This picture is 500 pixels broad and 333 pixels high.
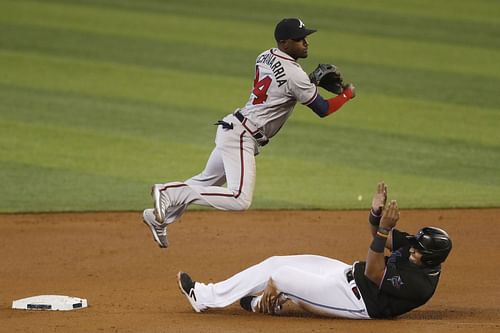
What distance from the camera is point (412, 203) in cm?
1162

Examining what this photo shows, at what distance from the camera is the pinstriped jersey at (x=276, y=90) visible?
8.44 meters

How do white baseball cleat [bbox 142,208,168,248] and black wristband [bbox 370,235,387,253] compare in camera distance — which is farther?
white baseball cleat [bbox 142,208,168,248]

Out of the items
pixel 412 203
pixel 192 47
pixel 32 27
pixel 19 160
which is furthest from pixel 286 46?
pixel 32 27

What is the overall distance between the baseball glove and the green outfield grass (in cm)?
315

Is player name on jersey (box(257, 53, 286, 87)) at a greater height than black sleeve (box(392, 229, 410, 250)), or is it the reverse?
player name on jersey (box(257, 53, 286, 87))

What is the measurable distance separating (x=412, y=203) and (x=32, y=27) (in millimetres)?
9577

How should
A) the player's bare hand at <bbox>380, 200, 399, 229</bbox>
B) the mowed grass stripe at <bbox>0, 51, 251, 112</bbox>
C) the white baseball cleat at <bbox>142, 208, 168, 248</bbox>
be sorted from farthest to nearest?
the mowed grass stripe at <bbox>0, 51, 251, 112</bbox> < the white baseball cleat at <bbox>142, 208, 168, 248</bbox> < the player's bare hand at <bbox>380, 200, 399, 229</bbox>

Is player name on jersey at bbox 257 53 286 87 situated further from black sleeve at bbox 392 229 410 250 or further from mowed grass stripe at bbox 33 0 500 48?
mowed grass stripe at bbox 33 0 500 48

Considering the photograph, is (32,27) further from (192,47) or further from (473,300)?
(473,300)

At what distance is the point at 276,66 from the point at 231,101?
6940 millimetres

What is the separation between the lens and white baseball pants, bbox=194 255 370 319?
7492mm

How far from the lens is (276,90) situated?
8516mm

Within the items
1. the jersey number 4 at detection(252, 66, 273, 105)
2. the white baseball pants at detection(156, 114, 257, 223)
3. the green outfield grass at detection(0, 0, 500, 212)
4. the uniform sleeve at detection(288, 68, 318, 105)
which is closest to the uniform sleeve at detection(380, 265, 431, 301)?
the white baseball pants at detection(156, 114, 257, 223)

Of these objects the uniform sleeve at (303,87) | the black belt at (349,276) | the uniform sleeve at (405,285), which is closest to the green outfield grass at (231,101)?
the uniform sleeve at (303,87)
